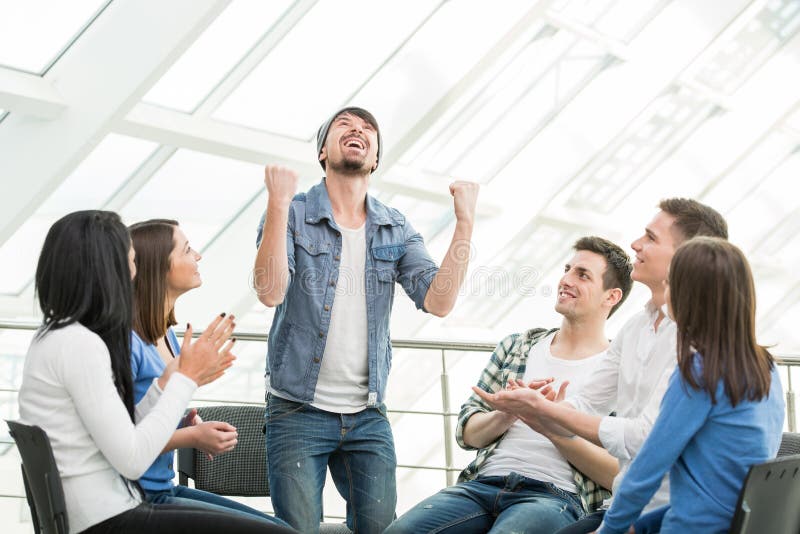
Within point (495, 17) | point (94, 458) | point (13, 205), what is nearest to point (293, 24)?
point (495, 17)

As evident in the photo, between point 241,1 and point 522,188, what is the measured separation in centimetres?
372

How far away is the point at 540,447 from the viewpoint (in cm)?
253

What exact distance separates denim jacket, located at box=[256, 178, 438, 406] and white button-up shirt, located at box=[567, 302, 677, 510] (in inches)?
20.8

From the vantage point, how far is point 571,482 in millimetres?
2480

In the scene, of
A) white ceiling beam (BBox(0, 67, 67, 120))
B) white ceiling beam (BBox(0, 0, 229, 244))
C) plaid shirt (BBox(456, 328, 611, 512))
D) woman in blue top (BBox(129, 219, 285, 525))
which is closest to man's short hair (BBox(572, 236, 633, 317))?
plaid shirt (BBox(456, 328, 611, 512))

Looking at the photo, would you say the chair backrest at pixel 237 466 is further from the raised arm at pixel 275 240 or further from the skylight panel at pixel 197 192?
the skylight panel at pixel 197 192

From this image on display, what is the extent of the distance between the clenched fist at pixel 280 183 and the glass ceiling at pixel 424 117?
183 cm

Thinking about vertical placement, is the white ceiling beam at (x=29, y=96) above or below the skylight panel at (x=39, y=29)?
below

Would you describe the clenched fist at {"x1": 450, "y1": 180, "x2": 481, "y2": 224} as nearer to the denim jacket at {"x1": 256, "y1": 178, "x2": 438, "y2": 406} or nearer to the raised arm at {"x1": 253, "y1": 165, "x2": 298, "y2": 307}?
the denim jacket at {"x1": 256, "y1": 178, "x2": 438, "y2": 406}

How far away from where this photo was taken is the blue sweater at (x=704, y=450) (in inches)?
67.3

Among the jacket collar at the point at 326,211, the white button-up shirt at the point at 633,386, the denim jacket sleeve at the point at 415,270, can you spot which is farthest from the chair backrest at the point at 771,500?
the jacket collar at the point at 326,211

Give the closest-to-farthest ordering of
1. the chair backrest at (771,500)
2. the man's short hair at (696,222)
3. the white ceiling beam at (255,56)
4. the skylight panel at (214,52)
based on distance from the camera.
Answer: the chair backrest at (771,500) → the man's short hair at (696,222) → the skylight panel at (214,52) → the white ceiling beam at (255,56)

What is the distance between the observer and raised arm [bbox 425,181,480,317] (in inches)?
101

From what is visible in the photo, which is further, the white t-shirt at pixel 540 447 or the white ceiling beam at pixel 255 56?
the white ceiling beam at pixel 255 56
